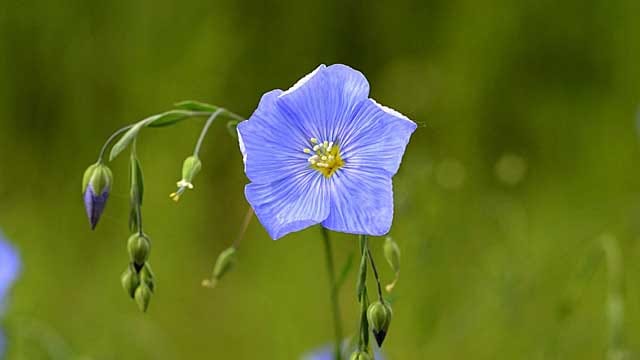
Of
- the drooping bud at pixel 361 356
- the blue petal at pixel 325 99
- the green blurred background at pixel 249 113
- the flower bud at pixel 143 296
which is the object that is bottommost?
the green blurred background at pixel 249 113

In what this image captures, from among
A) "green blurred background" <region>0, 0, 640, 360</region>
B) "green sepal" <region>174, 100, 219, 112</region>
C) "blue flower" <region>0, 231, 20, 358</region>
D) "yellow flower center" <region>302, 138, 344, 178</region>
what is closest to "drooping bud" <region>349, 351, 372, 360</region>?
"yellow flower center" <region>302, 138, 344, 178</region>

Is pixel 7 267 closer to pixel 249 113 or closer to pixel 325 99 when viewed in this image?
pixel 325 99

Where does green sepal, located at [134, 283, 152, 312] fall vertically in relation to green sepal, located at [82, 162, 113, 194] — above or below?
below

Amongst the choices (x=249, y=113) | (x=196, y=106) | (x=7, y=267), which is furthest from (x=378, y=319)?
(x=249, y=113)

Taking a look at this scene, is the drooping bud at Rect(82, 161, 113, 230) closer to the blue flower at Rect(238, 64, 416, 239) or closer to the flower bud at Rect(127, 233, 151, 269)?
the flower bud at Rect(127, 233, 151, 269)

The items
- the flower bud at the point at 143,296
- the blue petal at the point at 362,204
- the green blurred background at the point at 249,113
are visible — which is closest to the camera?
the blue petal at the point at 362,204

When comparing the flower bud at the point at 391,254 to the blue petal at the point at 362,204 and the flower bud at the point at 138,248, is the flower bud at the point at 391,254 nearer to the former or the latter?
the blue petal at the point at 362,204

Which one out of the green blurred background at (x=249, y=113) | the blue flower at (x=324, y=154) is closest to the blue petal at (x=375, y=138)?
the blue flower at (x=324, y=154)

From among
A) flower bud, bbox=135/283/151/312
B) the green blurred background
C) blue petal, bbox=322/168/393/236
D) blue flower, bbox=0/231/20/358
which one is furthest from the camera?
the green blurred background
